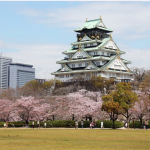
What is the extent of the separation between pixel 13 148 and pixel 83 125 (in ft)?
117

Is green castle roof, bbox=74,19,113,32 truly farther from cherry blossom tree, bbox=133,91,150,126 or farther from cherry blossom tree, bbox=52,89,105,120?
cherry blossom tree, bbox=133,91,150,126

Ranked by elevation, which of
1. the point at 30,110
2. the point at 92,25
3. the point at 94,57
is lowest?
the point at 30,110

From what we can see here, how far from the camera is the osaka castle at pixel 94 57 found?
89688mm

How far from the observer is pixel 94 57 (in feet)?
299

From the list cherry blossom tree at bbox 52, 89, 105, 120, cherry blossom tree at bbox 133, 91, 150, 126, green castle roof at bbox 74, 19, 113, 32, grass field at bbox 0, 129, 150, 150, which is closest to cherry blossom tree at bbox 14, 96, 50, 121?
cherry blossom tree at bbox 52, 89, 105, 120

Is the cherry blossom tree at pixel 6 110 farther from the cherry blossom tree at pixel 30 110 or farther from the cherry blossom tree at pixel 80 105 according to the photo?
the cherry blossom tree at pixel 80 105

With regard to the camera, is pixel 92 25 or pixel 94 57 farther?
pixel 92 25

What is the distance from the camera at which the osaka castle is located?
294ft

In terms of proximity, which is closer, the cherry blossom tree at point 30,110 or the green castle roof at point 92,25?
the cherry blossom tree at point 30,110

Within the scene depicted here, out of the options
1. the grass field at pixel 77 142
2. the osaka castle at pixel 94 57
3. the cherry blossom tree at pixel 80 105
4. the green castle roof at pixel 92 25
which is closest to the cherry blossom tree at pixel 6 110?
the cherry blossom tree at pixel 80 105

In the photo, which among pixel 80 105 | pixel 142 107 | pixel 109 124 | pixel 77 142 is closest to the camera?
pixel 77 142

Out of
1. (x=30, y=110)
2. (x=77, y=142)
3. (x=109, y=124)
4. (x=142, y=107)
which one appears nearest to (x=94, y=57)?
(x=30, y=110)

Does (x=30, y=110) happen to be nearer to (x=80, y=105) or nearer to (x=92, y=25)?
(x=80, y=105)

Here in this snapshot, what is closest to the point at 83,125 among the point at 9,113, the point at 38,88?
the point at 9,113
